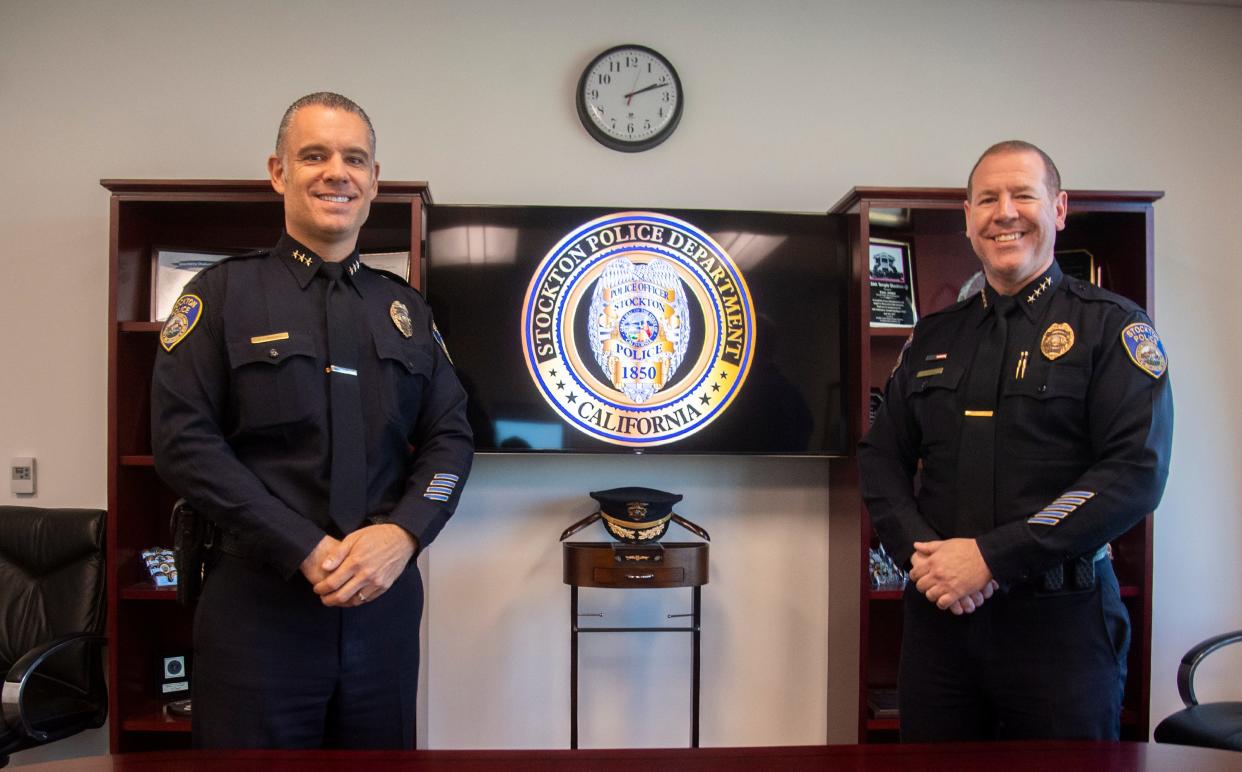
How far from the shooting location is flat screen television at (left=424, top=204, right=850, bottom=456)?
2.60m

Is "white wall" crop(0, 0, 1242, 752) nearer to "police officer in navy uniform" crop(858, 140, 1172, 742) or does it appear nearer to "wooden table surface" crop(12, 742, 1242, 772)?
"police officer in navy uniform" crop(858, 140, 1172, 742)

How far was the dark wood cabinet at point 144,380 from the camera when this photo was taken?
238cm

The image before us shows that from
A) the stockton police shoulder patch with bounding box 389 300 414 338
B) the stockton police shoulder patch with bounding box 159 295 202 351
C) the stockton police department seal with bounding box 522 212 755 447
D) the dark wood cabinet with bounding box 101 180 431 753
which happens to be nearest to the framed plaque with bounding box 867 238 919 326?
the stockton police department seal with bounding box 522 212 755 447

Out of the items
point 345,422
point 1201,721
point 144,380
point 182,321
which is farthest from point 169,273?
point 1201,721

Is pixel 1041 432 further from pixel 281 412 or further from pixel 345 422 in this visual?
pixel 281 412

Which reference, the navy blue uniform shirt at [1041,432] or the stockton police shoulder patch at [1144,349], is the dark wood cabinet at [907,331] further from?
the stockton police shoulder patch at [1144,349]

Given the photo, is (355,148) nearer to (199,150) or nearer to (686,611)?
(199,150)

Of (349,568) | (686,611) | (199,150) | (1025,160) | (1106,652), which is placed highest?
(199,150)

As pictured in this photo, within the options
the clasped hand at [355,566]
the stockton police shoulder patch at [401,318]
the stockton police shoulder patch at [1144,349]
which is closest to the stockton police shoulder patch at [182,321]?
the stockton police shoulder patch at [401,318]

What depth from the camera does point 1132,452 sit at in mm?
1476

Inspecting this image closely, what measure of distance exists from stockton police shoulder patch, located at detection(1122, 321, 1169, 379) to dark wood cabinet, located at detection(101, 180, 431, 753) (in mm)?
1794

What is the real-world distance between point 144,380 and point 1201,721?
3.19 m

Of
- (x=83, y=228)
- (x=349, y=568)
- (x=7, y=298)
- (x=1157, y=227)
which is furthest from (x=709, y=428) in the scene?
(x=7, y=298)

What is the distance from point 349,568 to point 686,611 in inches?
64.6
